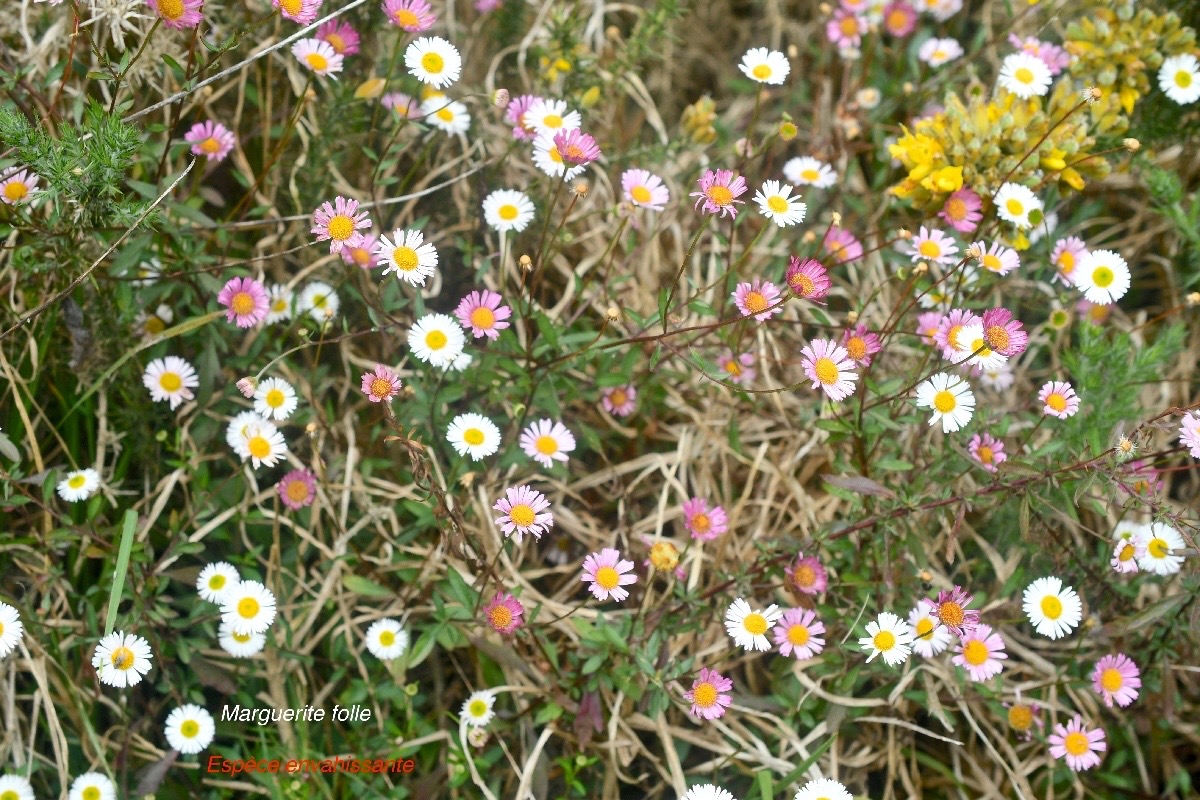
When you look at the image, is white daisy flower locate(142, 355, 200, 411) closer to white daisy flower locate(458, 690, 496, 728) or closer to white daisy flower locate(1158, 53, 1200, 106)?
white daisy flower locate(458, 690, 496, 728)

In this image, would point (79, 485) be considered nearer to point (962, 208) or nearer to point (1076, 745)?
point (962, 208)

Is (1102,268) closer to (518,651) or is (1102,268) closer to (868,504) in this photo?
(868,504)

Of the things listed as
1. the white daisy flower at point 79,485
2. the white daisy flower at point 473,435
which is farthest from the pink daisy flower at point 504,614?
the white daisy flower at point 79,485

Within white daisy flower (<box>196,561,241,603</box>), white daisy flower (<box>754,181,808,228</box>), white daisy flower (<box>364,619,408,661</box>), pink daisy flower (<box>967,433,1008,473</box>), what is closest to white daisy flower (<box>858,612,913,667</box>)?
pink daisy flower (<box>967,433,1008,473</box>)

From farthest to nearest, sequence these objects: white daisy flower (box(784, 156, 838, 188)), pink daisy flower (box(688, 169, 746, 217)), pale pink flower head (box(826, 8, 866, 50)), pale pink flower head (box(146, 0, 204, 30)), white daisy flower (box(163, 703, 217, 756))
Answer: pale pink flower head (box(826, 8, 866, 50))
white daisy flower (box(784, 156, 838, 188))
white daisy flower (box(163, 703, 217, 756))
pink daisy flower (box(688, 169, 746, 217))
pale pink flower head (box(146, 0, 204, 30))

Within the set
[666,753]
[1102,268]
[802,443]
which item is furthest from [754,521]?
[1102,268]

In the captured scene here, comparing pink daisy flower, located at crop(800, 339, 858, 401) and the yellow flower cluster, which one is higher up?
the yellow flower cluster
